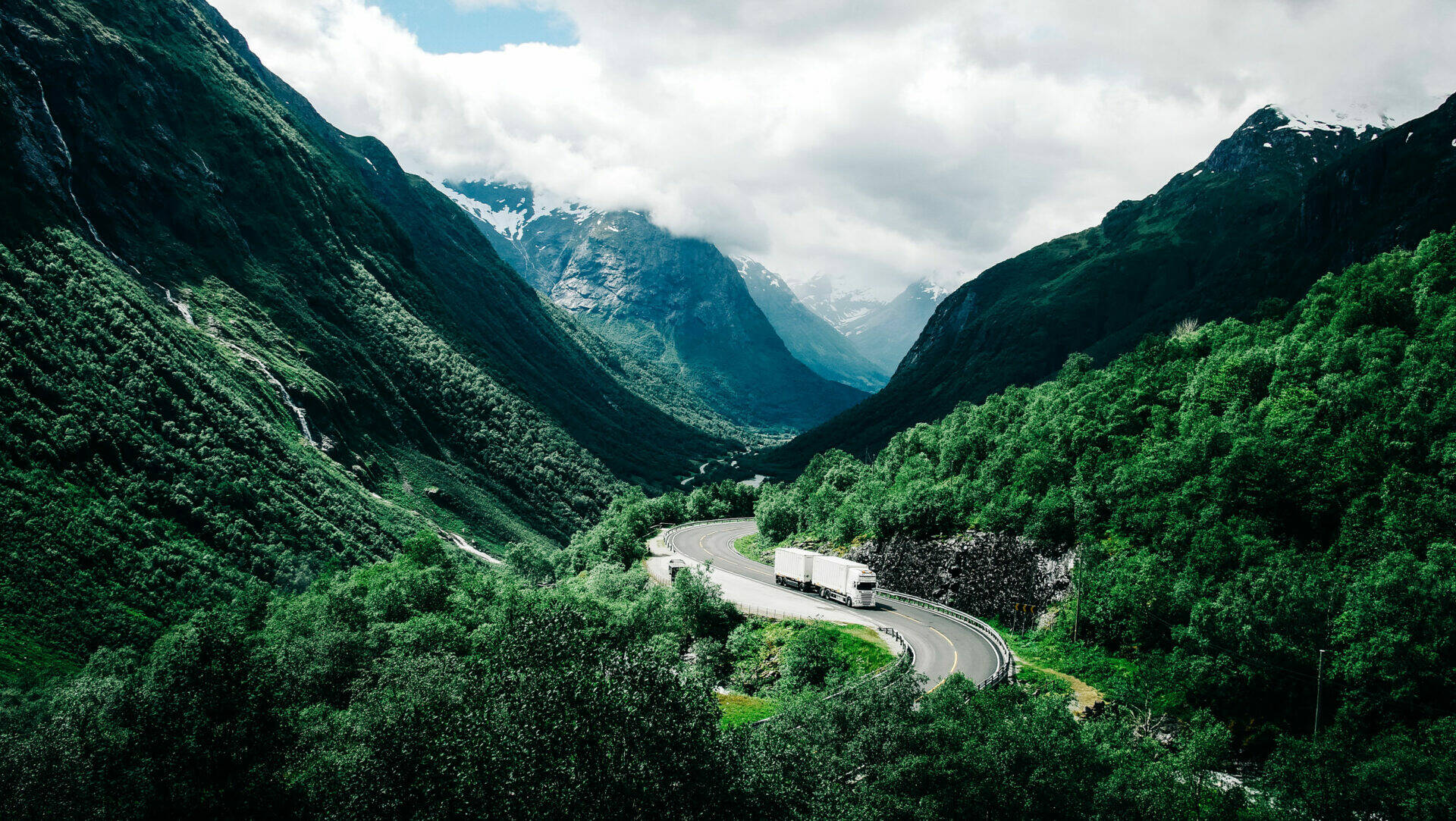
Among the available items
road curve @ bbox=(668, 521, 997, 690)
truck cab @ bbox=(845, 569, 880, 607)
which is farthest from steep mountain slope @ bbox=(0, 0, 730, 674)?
truck cab @ bbox=(845, 569, 880, 607)

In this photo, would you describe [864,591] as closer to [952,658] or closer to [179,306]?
[952,658]

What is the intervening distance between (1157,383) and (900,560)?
29.2 meters

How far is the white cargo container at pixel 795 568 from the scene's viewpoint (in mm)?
72625

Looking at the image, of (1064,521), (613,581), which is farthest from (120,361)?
(1064,521)

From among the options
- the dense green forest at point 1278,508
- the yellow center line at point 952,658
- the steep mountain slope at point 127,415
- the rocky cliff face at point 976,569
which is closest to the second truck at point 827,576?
the rocky cliff face at point 976,569

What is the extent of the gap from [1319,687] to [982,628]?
23.1 m

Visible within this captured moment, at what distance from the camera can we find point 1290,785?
101 feet

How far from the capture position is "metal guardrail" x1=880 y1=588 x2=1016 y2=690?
1746 inches

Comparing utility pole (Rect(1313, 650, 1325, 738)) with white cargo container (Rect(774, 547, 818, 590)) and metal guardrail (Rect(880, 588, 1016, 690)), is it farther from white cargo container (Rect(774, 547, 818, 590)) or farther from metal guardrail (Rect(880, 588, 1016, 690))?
white cargo container (Rect(774, 547, 818, 590))

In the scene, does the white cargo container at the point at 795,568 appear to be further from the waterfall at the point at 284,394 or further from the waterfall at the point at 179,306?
the waterfall at the point at 179,306

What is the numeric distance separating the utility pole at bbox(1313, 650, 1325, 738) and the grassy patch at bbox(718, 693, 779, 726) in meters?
25.8

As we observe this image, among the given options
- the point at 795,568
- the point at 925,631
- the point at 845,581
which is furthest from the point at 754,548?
the point at 925,631

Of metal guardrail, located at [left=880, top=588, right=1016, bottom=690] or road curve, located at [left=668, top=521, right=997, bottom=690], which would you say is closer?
metal guardrail, located at [left=880, top=588, right=1016, bottom=690]

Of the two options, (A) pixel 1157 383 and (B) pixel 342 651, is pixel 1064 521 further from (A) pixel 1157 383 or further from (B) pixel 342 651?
(B) pixel 342 651
